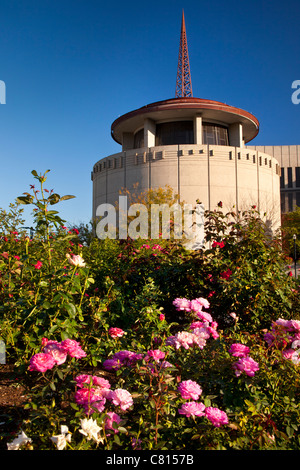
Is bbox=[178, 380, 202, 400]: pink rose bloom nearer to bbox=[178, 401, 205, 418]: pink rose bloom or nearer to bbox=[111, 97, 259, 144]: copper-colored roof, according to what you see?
bbox=[178, 401, 205, 418]: pink rose bloom

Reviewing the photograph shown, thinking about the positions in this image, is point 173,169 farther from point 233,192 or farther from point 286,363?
point 286,363

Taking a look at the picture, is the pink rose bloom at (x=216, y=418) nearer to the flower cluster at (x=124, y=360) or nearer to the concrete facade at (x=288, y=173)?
the flower cluster at (x=124, y=360)

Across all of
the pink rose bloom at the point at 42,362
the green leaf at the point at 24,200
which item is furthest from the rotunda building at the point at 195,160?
the pink rose bloom at the point at 42,362

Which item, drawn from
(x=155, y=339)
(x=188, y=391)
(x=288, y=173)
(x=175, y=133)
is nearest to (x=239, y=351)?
(x=188, y=391)

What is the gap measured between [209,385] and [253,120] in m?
32.7

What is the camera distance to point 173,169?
93.2 ft

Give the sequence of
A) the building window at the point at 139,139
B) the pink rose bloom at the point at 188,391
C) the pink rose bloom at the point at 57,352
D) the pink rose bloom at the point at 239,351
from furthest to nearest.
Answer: the building window at the point at 139,139 → the pink rose bloom at the point at 239,351 → the pink rose bloom at the point at 57,352 → the pink rose bloom at the point at 188,391

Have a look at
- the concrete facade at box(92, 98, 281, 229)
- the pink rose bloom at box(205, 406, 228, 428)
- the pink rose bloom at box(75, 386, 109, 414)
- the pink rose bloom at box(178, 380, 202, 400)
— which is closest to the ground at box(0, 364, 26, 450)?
the pink rose bloom at box(75, 386, 109, 414)

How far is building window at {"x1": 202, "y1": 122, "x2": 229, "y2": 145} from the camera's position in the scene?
3086 centimetres

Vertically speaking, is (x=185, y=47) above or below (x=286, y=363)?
above

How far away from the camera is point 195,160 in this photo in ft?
92.8

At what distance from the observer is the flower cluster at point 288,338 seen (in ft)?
8.86

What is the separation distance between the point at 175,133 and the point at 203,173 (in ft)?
18.0
